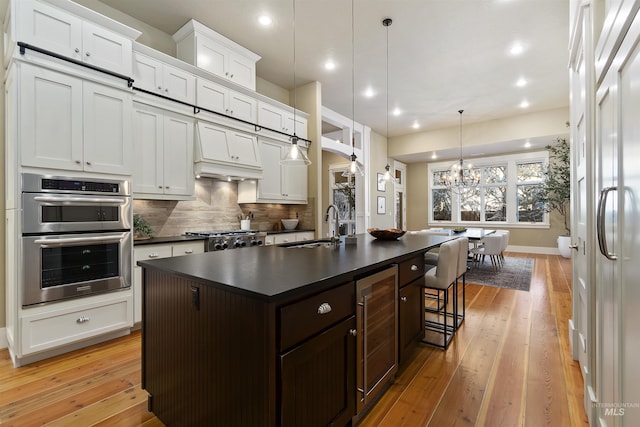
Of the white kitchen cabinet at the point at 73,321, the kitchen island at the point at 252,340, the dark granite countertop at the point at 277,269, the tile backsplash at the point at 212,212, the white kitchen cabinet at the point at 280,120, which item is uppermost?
the white kitchen cabinet at the point at 280,120

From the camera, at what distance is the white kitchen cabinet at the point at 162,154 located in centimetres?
315

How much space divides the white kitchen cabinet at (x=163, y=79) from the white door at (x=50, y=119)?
26.4 inches

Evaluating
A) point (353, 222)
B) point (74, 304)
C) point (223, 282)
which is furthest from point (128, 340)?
point (353, 222)

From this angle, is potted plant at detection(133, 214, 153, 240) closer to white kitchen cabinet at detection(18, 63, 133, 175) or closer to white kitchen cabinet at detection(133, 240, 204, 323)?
white kitchen cabinet at detection(133, 240, 204, 323)

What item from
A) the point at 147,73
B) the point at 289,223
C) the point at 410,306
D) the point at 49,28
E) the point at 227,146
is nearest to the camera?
the point at 410,306

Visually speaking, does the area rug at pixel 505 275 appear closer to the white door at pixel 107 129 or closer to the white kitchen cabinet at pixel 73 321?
the white kitchen cabinet at pixel 73 321

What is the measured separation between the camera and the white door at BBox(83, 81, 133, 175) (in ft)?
8.70

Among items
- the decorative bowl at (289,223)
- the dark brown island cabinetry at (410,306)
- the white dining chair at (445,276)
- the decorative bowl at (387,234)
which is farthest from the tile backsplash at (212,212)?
the dark brown island cabinetry at (410,306)

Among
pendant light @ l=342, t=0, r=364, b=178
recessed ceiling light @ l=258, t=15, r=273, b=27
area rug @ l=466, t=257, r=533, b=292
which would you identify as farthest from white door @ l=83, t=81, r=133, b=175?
area rug @ l=466, t=257, r=533, b=292

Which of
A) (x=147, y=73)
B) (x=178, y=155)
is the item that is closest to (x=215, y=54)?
(x=147, y=73)

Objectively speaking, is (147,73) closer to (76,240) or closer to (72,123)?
(72,123)

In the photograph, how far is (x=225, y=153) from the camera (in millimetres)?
3865

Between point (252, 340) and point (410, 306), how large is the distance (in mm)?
1477

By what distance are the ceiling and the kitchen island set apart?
3091mm
